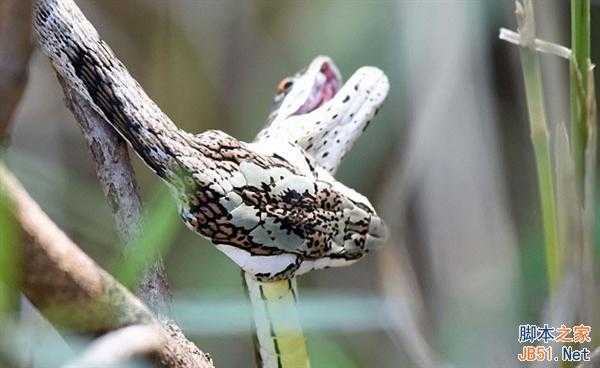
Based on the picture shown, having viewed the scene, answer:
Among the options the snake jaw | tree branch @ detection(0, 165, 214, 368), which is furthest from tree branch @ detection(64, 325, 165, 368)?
the snake jaw

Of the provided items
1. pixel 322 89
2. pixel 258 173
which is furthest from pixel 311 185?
pixel 322 89

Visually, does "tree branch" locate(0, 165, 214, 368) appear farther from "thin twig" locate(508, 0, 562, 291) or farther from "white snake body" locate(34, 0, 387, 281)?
"thin twig" locate(508, 0, 562, 291)

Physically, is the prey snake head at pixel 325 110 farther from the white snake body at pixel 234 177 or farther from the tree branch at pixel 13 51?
the tree branch at pixel 13 51

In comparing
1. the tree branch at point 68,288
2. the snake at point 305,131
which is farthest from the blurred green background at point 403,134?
the tree branch at point 68,288

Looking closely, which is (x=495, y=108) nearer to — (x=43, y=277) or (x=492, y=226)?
(x=492, y=226)

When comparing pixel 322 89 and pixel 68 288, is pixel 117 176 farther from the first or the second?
pixel 322 89

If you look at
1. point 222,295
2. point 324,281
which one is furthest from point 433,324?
point 222,295

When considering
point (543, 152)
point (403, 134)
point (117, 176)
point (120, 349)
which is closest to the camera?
point (120, 349)
